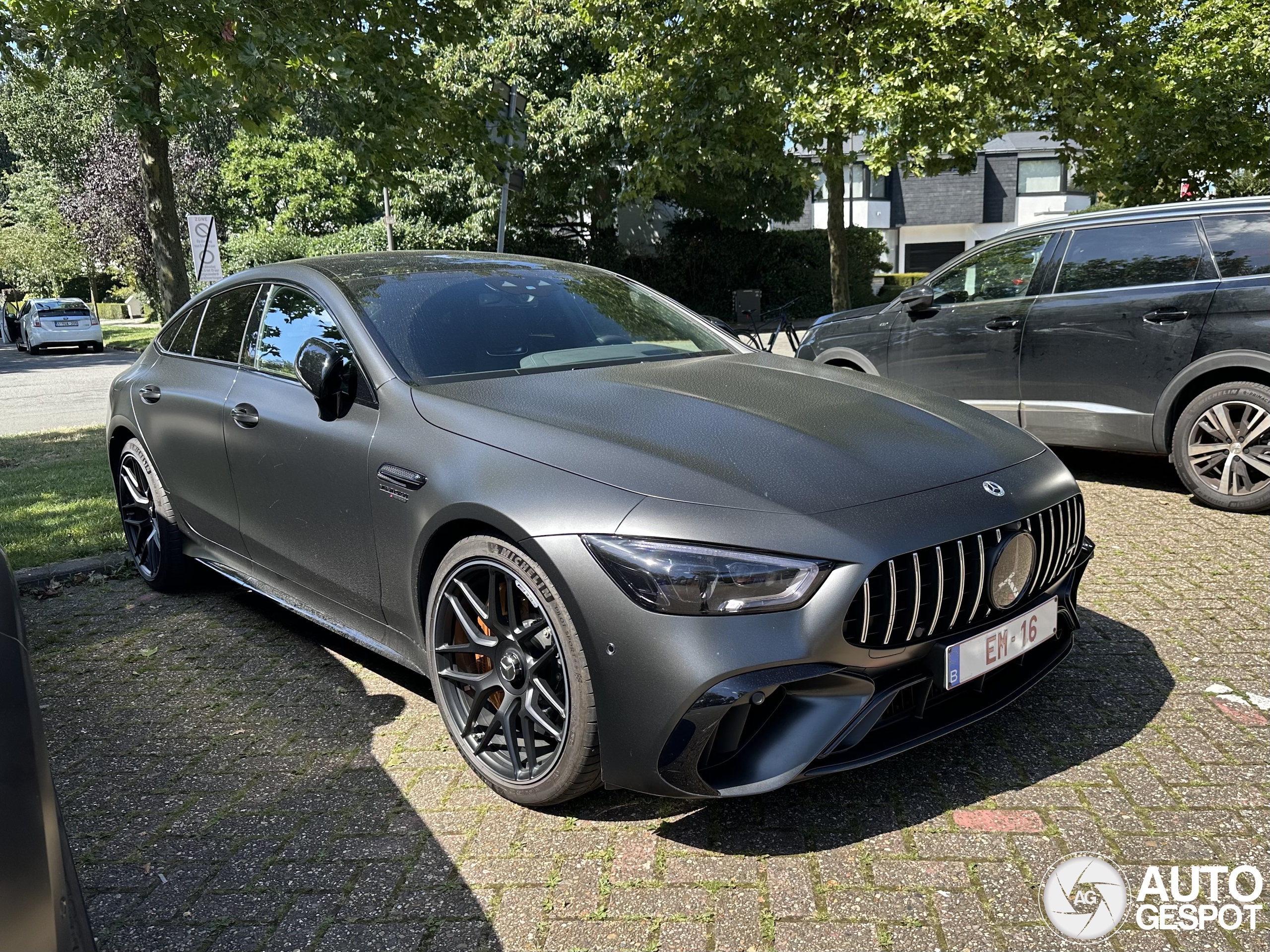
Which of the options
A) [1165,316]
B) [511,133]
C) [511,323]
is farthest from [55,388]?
[1165,316]

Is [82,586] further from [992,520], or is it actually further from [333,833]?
[992,520]

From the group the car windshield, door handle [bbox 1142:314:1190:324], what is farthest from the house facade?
the car windshield

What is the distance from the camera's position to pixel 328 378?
3469 mm

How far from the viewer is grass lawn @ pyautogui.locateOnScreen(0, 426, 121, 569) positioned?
19.7 feet

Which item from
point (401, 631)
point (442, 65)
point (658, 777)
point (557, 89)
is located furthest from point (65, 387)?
point (658, 777)

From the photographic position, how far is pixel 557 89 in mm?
23000

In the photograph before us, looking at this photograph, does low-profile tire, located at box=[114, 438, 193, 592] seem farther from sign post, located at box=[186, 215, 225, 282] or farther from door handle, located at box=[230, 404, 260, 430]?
A: sign post, located at box=[186, 215, 225, 282]

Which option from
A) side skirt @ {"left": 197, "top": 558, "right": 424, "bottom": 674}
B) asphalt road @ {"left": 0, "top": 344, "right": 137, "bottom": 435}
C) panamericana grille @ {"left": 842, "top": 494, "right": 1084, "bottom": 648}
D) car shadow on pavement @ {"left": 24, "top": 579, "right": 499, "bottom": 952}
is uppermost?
panamericana grille @ {"left": 842, "top": 494, "right": 1084, "bottom": 648}

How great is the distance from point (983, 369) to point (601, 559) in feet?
17.4

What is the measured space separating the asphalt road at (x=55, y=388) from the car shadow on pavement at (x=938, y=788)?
10111 mm

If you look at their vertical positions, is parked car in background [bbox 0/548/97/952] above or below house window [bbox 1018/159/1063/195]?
below

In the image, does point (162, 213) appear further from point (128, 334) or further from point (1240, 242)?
point (128, 334)

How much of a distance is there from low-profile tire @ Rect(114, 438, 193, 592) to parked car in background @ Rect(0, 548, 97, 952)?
3.22 m

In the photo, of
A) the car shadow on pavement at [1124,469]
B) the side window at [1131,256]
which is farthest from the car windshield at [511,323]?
the car shadow on pavement at [1124,469]
